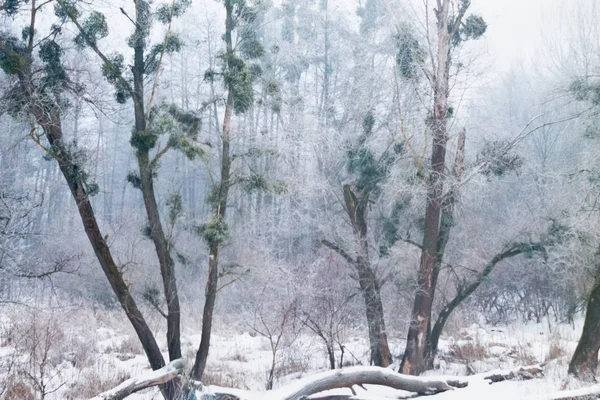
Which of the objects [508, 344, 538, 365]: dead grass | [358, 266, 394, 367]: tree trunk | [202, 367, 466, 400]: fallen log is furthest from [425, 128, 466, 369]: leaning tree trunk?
[202, 367, 466, 400]: fallen log

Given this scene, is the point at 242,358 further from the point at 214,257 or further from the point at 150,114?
the point at 150,114

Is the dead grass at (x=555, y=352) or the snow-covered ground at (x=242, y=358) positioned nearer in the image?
the snow-covered ground at (x=242, y=358)

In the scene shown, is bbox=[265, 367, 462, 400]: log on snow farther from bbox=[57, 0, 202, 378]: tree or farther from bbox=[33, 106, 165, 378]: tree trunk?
bbox=[57, 0, 202, 378]: tree

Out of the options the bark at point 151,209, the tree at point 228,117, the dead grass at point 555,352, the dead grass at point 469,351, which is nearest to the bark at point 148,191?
the bark at point 151,209

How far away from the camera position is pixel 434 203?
40.9ft

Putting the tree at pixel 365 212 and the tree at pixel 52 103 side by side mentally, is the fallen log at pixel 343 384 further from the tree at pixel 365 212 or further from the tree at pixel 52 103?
the tree at pixel 365 212

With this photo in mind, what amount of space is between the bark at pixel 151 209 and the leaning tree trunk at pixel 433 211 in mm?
5215

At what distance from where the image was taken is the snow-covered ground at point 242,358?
9.42 m

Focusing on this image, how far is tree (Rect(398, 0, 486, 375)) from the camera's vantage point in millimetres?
12250

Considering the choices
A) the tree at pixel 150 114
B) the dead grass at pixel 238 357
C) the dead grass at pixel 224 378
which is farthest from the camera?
the dead grass at pixel 238 357

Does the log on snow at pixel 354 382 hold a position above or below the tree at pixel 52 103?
below

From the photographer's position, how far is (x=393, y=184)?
12.8 meters

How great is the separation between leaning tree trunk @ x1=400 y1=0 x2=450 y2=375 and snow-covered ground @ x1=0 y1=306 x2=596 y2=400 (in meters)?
0.82

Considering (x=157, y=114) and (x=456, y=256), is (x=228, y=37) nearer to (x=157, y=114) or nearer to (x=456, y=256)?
(x=157, y=114)
